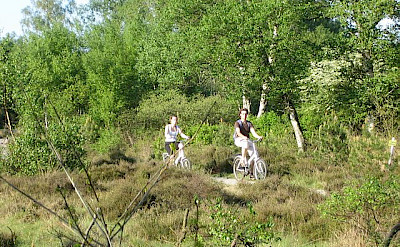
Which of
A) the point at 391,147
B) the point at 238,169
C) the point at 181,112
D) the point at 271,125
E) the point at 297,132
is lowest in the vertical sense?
the point at 238,169

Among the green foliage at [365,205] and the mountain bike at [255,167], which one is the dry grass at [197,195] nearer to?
the green foliage at [365,205]

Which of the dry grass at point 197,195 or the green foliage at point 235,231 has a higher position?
the green foliage at point 235,231

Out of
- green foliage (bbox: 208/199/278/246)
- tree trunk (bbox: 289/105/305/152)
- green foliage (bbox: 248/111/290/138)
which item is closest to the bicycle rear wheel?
tree trunk (bbox: 289/105/305/152)

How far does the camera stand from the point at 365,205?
5613 mm

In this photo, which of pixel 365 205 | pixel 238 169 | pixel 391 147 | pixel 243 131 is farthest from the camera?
pixel 238 169

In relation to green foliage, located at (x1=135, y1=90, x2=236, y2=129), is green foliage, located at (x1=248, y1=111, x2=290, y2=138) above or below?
below

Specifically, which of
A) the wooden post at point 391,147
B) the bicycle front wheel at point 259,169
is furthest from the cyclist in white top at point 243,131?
the wooden post at point 391,147

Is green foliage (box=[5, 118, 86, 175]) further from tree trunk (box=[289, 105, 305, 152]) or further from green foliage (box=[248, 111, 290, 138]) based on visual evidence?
green foliage (box=[248, 111, 290, 138])

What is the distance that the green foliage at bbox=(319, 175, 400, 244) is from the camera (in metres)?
5.42

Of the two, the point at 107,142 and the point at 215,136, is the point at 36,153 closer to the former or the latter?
the point at 107,142

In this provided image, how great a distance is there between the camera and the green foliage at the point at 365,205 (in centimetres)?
542

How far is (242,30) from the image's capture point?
16.8m

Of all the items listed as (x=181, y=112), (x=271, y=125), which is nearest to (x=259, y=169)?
(x=271, y=125)

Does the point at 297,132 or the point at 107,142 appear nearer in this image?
the point at 297,132
